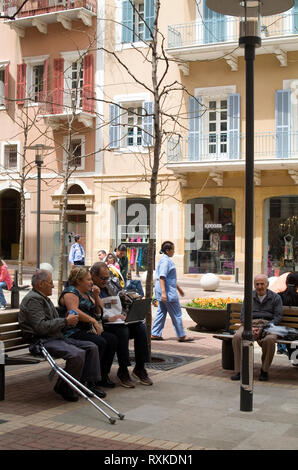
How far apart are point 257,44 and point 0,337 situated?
13.1ft

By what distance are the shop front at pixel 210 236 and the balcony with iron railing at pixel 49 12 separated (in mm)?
9723

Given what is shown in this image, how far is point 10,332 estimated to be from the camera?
7129 mm

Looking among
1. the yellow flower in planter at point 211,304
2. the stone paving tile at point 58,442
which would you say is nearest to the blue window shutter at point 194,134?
the yellow flower in planter at point 211,304

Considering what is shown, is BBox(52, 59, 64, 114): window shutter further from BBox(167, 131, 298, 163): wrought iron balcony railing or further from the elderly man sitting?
the elderly man sitting

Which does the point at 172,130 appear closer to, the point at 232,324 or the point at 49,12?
the point at 49,12

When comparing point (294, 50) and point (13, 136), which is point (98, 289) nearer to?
point (294, 50)

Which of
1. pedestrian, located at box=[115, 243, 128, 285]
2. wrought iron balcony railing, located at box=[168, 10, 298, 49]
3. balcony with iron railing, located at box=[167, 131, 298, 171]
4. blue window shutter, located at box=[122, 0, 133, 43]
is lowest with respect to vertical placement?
pedestrian, located at box=[115, 243, 128, 285]

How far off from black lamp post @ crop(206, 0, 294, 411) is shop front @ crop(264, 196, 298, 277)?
67.2 feet

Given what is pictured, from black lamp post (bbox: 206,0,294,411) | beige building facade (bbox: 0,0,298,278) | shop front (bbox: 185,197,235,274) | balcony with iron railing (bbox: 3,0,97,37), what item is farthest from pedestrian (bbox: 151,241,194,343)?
balcony with iron railing (bbox: 3,0,97,37)

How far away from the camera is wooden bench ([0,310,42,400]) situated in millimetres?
6852

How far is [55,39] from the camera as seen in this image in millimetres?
31438

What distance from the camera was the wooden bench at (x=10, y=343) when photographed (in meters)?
6.85

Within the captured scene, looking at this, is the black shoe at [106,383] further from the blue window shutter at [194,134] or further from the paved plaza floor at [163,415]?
the blue window shutter at [194,134]

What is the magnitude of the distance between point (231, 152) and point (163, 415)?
21.4 m
